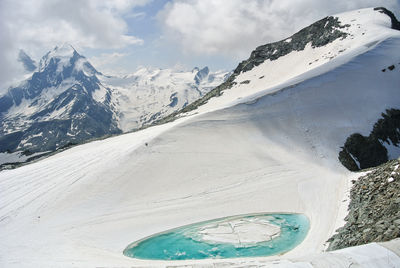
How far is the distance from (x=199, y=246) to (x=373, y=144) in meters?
33.7

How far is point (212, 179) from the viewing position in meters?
37.4

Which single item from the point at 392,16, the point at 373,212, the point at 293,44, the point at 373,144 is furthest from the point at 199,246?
the point at 392,16

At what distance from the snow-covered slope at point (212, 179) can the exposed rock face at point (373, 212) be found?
217 centimetres

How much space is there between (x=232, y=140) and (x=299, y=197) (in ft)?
47.4

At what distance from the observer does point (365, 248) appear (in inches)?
595

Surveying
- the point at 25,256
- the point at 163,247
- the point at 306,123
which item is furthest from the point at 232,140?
the point at 25,256

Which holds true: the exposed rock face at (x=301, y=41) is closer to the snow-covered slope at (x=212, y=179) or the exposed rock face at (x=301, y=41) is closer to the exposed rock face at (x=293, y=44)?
the exposed rock face at (x=293, y=44)

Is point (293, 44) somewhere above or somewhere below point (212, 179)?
above

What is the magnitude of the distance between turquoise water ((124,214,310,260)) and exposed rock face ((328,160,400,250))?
4.23 meters

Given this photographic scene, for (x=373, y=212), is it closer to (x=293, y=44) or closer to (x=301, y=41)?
(x=301, y=41)

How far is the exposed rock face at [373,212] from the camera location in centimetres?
1817

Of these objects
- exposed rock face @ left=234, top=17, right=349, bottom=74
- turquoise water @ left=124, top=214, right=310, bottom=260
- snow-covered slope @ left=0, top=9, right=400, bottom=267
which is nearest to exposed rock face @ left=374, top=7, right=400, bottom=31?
exposed rock face @ left=234, top=17, right=349, bottom=74

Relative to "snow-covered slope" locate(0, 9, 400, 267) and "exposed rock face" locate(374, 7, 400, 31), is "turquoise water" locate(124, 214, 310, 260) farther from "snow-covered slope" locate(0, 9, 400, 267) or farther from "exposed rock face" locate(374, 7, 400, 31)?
"exposed rock face" locate(374, 7, 400, 31)

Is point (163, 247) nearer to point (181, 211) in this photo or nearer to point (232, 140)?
point (181, 211)
